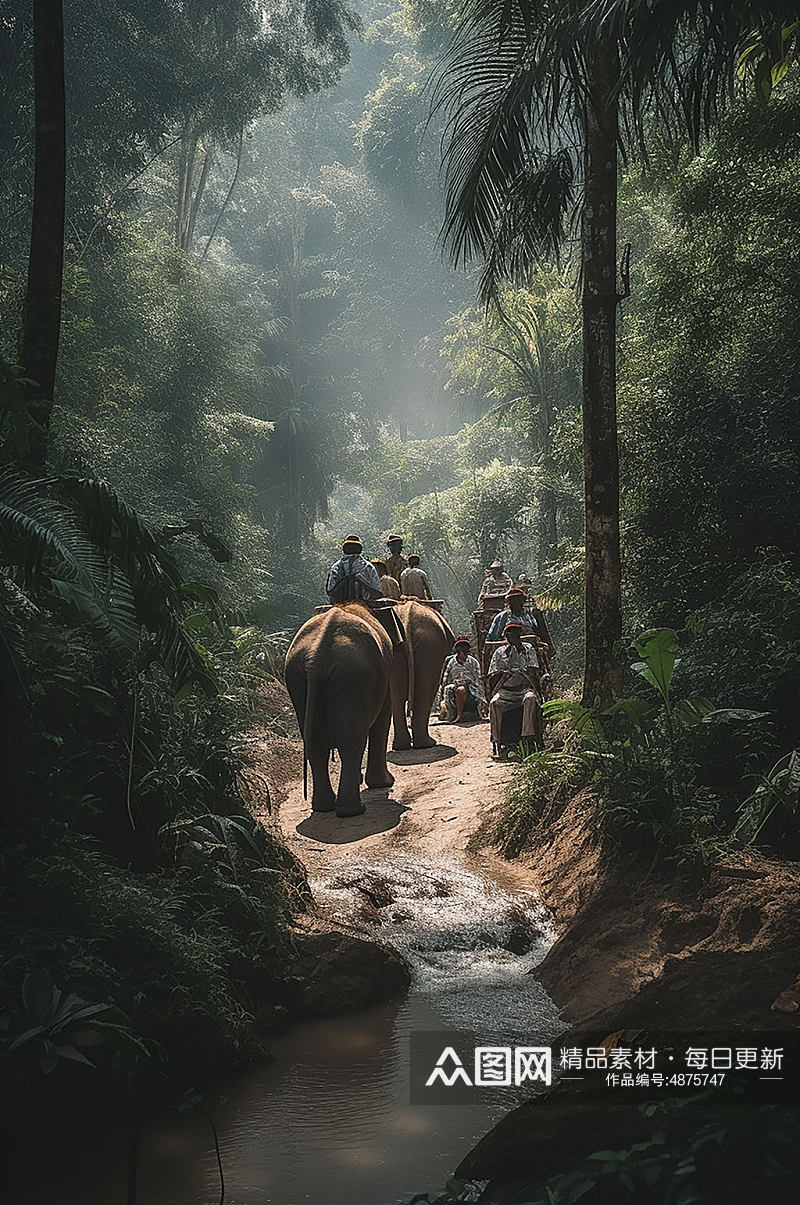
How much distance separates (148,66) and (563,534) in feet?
42.8

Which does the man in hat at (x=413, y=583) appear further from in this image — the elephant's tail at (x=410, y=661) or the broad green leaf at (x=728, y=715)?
the broad green leaf at (x=728, y=715)

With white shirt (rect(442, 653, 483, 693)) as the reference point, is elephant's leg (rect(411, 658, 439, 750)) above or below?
below

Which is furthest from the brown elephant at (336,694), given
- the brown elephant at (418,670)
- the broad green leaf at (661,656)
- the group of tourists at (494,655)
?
the broad green leaf at (661,656)

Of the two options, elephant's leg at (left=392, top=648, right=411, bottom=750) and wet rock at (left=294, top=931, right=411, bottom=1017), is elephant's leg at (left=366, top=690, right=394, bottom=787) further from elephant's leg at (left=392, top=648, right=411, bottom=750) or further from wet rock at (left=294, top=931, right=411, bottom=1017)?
wet rock at (left=294, top=931, right=411, bottom=1017)

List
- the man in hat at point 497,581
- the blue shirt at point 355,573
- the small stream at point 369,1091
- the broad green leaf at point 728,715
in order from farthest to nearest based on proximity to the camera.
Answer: the man in hat at point 497,581 → the blue shirt at point 355,573 → the broad green leaf at point 728,715 → the small stream at point 369,1091

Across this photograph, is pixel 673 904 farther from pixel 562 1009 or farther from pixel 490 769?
pixel 490 769

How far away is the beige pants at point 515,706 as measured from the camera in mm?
10279

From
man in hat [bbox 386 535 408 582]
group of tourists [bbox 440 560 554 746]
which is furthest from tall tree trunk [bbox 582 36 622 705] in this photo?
man in hat [bbox 386 535 408 582]

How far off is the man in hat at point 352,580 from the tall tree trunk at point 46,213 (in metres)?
4.55

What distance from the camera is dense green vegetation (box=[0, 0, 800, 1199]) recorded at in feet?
15.6

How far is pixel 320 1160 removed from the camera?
4.07 meters

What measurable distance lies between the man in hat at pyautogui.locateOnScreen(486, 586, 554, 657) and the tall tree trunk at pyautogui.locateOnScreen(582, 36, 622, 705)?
126 inches

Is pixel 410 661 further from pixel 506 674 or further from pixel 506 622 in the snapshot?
pixel 506 674

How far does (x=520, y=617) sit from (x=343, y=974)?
726cm
